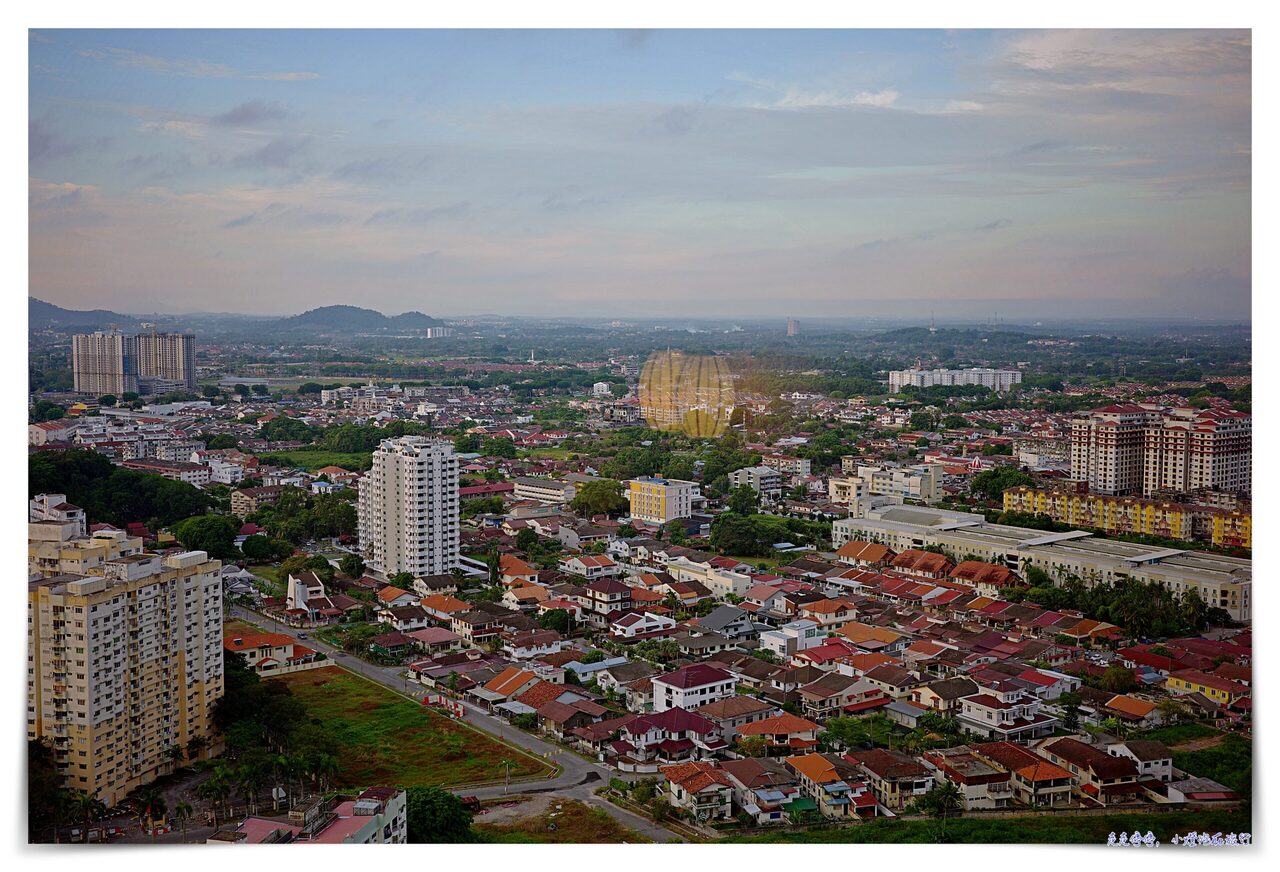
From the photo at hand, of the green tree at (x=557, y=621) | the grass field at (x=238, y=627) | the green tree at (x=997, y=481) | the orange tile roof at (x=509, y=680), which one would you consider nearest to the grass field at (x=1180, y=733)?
the orange tile roof at (x=509, y=680)

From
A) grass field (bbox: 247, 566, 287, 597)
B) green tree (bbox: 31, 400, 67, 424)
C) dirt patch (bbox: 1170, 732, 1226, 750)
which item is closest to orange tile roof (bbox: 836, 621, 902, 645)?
dirt patch (bbox: 1170, 732, 1226, 750)

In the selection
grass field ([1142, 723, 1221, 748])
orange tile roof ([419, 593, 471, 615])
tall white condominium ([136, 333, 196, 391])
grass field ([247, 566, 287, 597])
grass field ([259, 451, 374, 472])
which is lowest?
grass field ([1142, 723, 1221, 748])

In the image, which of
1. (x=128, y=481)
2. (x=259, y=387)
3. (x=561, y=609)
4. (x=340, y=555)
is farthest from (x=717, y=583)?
(x=259, y=387)

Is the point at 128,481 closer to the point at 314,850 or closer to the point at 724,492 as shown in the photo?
the point at 724,492

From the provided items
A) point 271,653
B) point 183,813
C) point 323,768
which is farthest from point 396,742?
point 271,653

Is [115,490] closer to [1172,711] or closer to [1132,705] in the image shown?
[1132,705]

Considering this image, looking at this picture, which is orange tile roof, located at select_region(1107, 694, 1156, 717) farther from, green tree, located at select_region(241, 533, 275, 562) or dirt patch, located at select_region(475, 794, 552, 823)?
green tree, located at select_region(241, 533, 275, 562)
